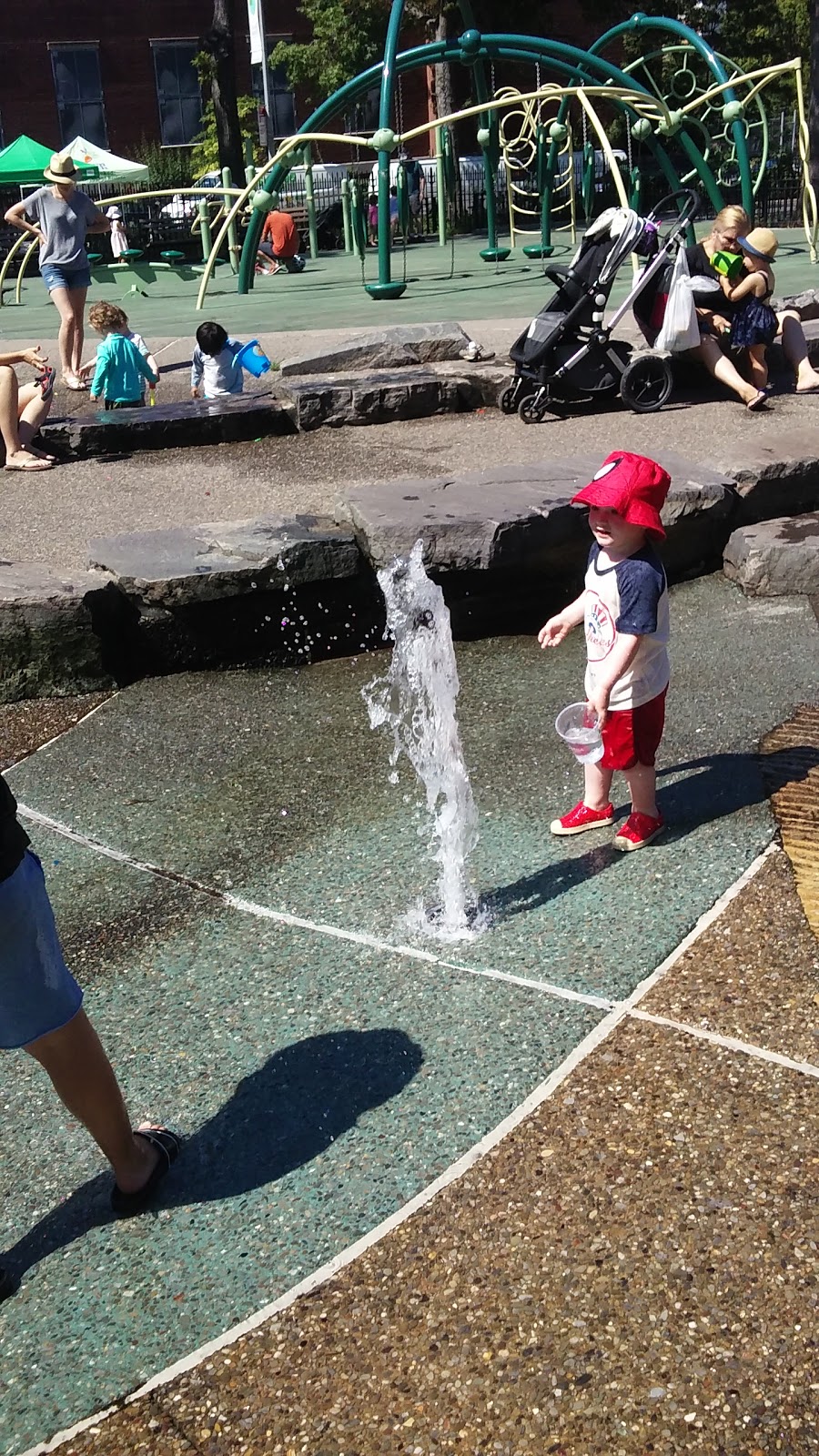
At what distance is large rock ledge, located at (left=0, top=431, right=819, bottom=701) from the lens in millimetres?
5582

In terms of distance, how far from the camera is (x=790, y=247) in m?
18.7

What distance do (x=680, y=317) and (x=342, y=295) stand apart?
29.2 feet

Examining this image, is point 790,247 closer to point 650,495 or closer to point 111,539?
point 111,539

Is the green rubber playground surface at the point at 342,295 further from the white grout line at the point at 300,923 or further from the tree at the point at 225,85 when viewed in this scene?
the white grout line at the point at 300,923

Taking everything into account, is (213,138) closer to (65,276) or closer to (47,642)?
(65,276)

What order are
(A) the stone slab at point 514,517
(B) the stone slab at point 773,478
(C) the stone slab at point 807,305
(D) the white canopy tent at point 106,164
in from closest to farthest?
1. (A) the stone slab at point 514,517
2. (B) the stone slab at point 773,478
3. (C) the stone slab at point 807,305
4. (D) the white canopy tent at point 106,164

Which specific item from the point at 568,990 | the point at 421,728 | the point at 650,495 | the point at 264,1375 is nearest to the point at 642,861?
the point at 568,990

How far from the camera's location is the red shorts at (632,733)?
12.8ft

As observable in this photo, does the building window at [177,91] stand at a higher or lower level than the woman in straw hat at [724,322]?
higher

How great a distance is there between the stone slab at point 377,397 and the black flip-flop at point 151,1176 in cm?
706

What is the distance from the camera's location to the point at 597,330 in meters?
8.93

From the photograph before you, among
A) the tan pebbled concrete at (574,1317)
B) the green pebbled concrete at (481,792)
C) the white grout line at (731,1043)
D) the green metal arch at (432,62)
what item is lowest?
the tan pebbled concrete at (574,1317)

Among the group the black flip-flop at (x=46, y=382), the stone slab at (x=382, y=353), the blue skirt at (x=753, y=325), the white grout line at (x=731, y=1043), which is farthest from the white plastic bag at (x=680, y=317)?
the white grout line at (x=731, y=1043)

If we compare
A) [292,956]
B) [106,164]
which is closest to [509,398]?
[292,956]
